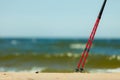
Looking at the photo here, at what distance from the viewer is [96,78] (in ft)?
38.2

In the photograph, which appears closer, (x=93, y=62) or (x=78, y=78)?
(x=78, y=78)

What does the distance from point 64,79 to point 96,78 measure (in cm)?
100

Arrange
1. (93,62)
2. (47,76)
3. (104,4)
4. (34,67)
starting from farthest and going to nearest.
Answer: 1. (93,62)
2. (34,67)
3. (104,4)
4. (47,76)

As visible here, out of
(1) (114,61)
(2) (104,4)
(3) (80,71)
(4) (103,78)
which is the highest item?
(1) (114,61)

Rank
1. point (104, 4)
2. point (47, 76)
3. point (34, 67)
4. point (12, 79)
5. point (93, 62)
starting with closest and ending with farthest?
point (12, 79) < point (47, 76) < point (104, 4) < point (34, 67) < point (93, 62)

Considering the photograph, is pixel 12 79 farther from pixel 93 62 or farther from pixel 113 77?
pixel 93 62

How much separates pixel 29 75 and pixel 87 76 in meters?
1.81

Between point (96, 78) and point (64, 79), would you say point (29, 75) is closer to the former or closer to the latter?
point (64, 79)

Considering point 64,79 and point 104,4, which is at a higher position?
point 104,4

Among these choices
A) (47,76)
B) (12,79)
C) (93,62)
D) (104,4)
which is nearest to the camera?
(12,79)

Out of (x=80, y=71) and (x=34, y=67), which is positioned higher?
(x=34, y=67)

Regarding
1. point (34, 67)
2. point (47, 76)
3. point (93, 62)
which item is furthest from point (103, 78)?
point (93, 62)

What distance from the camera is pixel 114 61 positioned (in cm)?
2323

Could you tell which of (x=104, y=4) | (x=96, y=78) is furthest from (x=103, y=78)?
(x=104, y=4)
